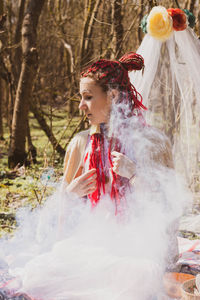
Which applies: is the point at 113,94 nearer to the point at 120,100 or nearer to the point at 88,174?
the point at 120,100

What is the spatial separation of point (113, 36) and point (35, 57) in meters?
1.24

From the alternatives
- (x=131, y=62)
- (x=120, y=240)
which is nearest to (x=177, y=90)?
(x=131, y=62)

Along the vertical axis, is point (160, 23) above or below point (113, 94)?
above

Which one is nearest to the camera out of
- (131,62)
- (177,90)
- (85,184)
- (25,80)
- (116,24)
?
(85,184)

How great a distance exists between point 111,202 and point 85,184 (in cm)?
21

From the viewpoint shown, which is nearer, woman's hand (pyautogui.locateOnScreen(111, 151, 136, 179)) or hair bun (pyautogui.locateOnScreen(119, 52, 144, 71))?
woman's hand (pyautogui.locateOnScreen(111, 151, 136, 179))

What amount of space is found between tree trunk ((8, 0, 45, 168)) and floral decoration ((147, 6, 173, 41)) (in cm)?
283

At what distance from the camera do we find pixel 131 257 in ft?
7.47

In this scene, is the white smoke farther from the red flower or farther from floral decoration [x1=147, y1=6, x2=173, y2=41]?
the red flower

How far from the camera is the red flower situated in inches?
114

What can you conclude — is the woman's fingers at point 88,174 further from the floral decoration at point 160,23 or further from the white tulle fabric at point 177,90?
the floral decoration at point 160,23

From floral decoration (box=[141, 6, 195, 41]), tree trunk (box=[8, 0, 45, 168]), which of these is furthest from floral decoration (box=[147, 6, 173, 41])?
tree trunk (box=[8, 0, 45, 168])

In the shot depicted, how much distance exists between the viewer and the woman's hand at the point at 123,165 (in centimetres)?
224

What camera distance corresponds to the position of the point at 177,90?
3.34m
